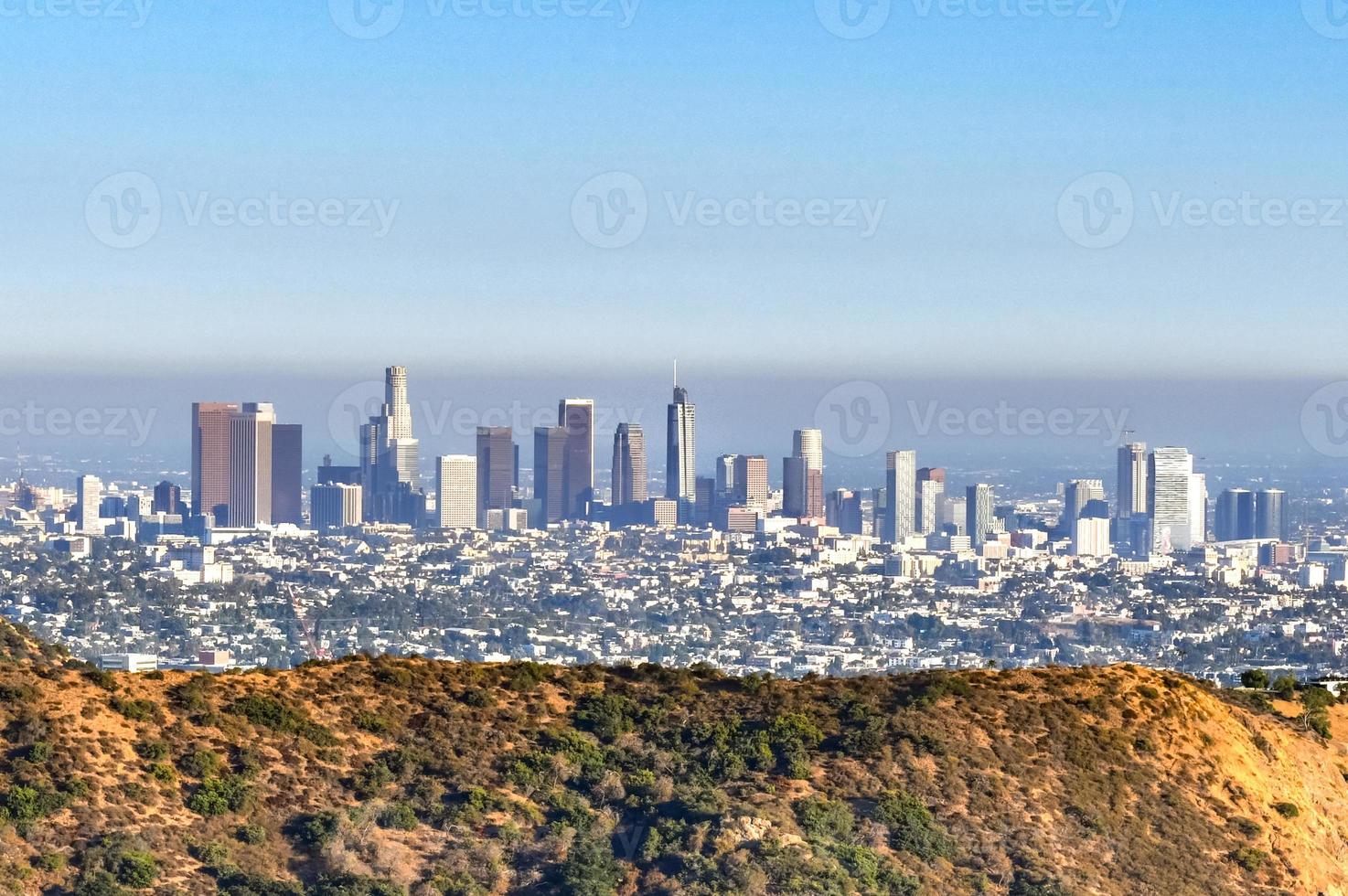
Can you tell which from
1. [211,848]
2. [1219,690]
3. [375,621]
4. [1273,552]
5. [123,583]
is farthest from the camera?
[1273,552]

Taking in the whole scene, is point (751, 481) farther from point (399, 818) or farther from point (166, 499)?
point (399, 818)

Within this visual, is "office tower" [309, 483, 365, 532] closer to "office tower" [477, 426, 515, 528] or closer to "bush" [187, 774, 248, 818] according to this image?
"office tower" [477, 426, 515, 528]

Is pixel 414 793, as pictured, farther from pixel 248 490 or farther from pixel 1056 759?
pixel 248 490

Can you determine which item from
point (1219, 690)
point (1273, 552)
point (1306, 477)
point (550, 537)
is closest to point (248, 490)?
point (550, 537)

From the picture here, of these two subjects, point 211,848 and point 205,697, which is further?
point 205,697

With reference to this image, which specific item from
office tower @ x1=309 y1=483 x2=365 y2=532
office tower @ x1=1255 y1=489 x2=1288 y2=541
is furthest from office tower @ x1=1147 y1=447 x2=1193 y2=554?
office tower @ x1=309 y1=483 x2=365 y2=532

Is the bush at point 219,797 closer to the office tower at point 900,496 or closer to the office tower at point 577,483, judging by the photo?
the office tower at point 900,496
